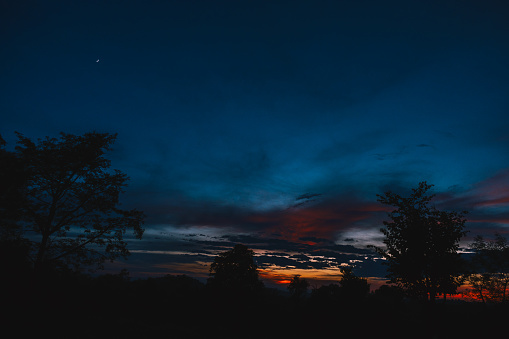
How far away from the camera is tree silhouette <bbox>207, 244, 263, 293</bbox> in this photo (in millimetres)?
61500

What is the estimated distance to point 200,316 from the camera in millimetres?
41406

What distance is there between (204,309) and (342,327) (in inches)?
890

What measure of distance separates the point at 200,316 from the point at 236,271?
22.6 m

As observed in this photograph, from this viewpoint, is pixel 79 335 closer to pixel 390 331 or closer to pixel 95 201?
pixel 95 201

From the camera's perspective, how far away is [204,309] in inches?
1722

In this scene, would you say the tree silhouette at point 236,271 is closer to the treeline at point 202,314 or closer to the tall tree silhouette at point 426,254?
the treeline at point 202,314

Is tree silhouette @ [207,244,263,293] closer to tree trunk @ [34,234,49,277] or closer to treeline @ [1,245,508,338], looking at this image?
treeline @ [1,245,508,338]

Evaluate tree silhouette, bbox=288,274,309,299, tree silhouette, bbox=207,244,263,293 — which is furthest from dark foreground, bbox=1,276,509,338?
tree silhouette, bbox=288,274,309,299

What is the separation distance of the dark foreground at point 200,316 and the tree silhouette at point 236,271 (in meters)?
7.94

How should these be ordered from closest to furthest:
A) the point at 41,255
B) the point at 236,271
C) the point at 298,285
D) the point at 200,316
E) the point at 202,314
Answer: the point at 41,255
the point at 200,316
the point at 202,314
the point at 236,271
the point at 298,285

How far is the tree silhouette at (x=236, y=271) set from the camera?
61500mm

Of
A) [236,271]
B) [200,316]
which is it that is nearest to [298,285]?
[236,271]

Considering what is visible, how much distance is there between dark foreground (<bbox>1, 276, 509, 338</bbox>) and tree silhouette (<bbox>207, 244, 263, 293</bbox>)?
7942mm

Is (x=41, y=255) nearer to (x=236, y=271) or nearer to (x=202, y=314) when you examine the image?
(x=202, y=314)
